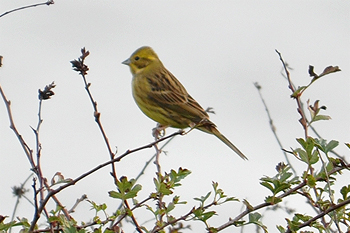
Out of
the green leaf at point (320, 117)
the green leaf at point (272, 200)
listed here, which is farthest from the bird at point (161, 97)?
the green leaf at point (272, 200)

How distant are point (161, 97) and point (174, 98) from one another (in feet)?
0.62

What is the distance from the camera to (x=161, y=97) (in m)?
7.00

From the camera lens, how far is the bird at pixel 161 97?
6.68 metres

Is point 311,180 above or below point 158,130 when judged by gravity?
below

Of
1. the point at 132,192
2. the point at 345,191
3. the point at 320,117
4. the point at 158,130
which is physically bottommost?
the point at 345,191

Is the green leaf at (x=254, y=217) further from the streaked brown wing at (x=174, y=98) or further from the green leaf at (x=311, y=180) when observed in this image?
the streaked brown wing at (x=174, y=98)

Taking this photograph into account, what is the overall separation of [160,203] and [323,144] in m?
0.74

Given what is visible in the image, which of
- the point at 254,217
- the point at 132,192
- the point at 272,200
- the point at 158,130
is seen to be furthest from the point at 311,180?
the point at 158,130

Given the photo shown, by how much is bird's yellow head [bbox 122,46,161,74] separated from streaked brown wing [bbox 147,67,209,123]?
0.68ft

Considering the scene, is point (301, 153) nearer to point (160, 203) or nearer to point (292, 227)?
point (292, 227)

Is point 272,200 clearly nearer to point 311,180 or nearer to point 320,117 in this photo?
point 311,180

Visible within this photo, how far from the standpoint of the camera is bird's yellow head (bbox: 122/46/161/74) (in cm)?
765

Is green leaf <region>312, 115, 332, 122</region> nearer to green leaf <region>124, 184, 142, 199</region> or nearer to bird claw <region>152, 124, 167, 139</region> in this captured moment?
green leaf <region>124, 184, 142, 199</region>

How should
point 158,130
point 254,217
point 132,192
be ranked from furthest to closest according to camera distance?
1. point 158,130
2. point 254,217
3. point 132,192
